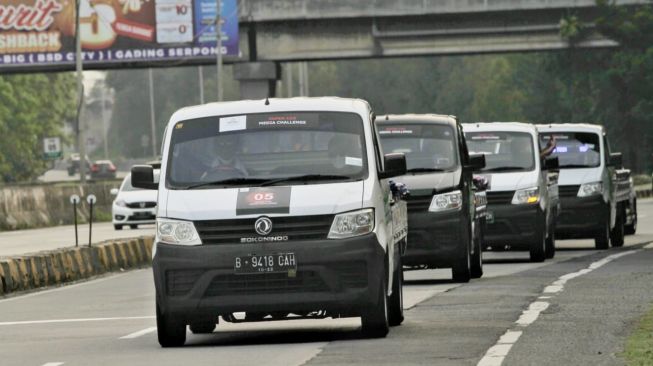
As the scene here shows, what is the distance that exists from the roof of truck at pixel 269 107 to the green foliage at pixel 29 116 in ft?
316

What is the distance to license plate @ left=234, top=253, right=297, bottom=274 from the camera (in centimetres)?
1399

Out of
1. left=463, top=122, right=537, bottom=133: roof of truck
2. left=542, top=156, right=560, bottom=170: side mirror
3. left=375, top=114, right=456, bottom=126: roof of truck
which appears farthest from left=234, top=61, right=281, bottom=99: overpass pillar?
left=375, top=114, right=456, bottom=126: roof of truck

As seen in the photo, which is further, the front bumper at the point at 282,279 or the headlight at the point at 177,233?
the headlight at the point at 177,233

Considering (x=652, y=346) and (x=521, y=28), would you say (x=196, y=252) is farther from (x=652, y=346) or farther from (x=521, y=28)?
(x=521, y=28)

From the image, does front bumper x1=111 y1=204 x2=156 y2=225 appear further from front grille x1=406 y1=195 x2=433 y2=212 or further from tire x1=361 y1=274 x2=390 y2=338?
tire x1=361 y1=274 x2=390 y2=338

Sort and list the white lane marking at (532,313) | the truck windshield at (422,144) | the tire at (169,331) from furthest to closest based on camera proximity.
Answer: the truck windshield at (422,144) < the white lane marking at (532,313) < the tire at (169,331)

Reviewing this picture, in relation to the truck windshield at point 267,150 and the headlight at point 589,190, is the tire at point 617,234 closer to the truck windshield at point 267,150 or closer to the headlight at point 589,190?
the headlight at point 589,190

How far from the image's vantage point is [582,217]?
3042cm

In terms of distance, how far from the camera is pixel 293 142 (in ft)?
48.9

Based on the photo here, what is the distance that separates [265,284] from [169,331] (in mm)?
839

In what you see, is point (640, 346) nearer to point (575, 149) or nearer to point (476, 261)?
point (476, 261)

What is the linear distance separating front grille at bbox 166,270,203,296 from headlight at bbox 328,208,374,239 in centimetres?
100

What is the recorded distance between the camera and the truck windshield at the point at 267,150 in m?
14.6

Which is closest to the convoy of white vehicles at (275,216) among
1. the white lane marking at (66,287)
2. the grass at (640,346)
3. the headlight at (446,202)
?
the grass at (640,346)
